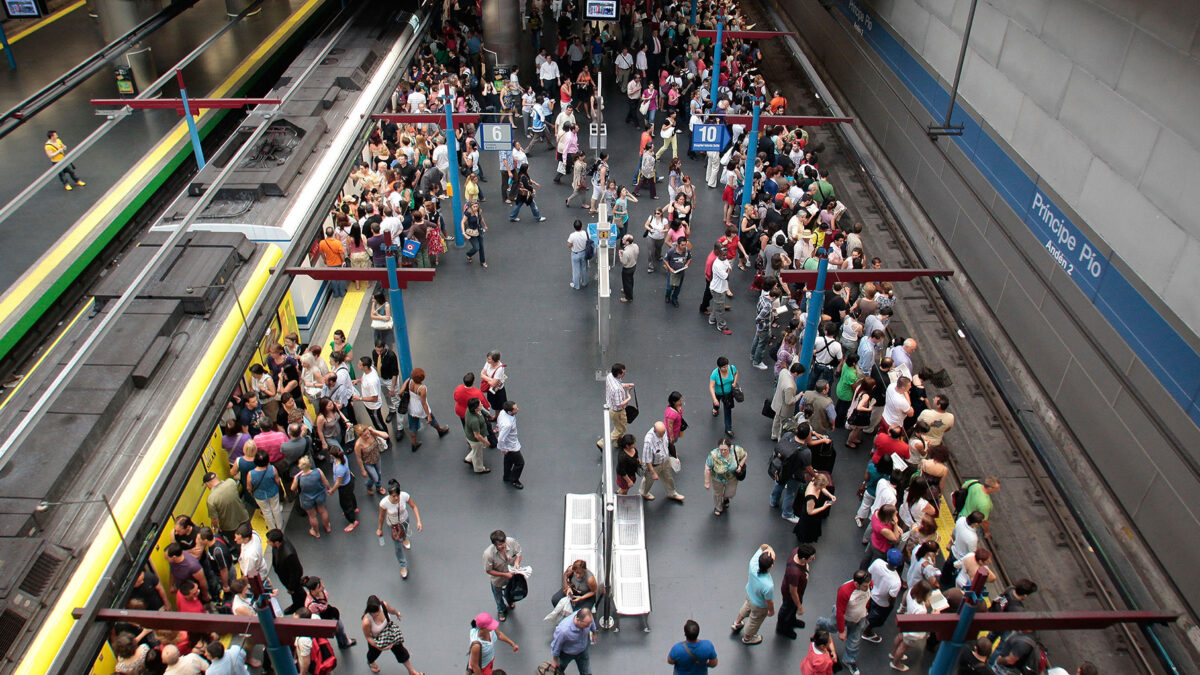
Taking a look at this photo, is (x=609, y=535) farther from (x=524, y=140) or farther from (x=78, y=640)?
(x=524, y=140)

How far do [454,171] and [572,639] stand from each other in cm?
898

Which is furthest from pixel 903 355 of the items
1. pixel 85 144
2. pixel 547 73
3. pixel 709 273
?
pixel 547 73

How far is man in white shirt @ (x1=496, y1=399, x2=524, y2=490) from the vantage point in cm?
964

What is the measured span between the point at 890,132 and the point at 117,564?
595 inches

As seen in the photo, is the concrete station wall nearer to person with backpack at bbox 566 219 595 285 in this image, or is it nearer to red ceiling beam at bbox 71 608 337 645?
person with backpack at bbox 566 219 595 285

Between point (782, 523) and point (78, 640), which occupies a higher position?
point (78, 640)

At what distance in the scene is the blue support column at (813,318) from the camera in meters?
10.3

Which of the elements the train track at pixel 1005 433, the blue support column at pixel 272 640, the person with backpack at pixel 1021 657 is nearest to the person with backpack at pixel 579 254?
the train track at pixel 1005 433

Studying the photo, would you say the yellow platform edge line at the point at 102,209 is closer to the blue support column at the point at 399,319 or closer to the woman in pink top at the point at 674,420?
the blue support column at the point at 399,319

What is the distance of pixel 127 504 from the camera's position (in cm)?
713

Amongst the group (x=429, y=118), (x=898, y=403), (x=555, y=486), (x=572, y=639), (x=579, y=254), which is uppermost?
(x=429, y=118)

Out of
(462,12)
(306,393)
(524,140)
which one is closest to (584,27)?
(462,12)

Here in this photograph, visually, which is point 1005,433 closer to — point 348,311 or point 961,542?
point 961,542

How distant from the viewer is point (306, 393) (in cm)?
1012
